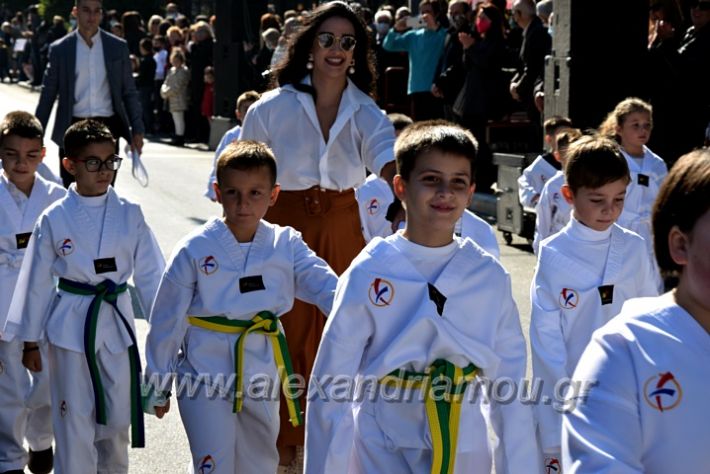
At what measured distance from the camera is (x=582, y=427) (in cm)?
283

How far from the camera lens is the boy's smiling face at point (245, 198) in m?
5.42

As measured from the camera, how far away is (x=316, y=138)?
21.1 feet

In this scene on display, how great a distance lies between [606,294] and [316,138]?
59.3 inches

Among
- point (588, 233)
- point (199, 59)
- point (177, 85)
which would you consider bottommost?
point (177, 85)

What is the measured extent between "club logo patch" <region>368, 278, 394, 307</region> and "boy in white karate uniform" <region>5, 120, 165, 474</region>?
2117mm

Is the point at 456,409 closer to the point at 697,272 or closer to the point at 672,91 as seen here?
the point at 697,272

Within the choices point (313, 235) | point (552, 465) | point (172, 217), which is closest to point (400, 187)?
point (552, 465)

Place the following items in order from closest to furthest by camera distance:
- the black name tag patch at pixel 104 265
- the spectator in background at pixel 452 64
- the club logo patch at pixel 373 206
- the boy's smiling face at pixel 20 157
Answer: the black name tag patch at pixel 104 265, the boy's smiling face at pixel 20 157, the club logo patch at pixel 373 206, the spectator in background at pixel 452 64

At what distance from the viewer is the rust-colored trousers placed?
20.7 feet

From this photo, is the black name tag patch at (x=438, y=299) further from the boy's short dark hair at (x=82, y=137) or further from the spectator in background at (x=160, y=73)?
the spectator in background at (x=160, y=73)

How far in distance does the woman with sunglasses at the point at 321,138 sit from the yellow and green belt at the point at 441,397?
209cm

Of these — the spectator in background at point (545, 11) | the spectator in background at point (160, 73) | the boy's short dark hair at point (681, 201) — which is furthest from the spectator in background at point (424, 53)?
the boy's short dark hair at point (681, 201)

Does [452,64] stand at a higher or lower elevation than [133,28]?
higher

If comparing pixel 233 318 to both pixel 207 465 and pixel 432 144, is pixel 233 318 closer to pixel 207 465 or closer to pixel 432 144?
pixel 207 465
